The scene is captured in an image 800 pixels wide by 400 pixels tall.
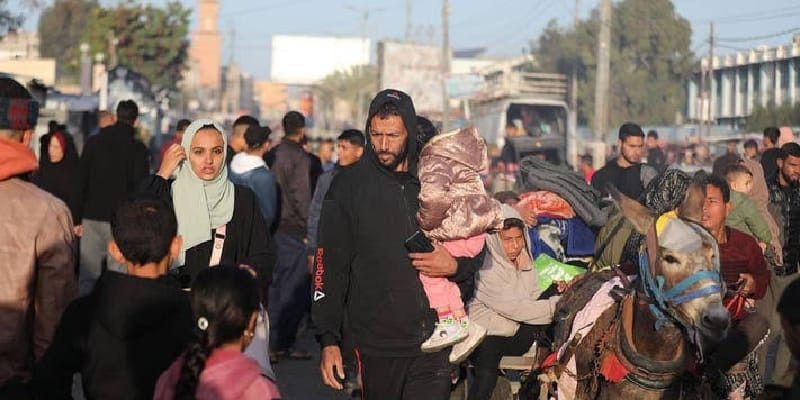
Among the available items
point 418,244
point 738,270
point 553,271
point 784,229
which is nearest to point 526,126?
point 784,229

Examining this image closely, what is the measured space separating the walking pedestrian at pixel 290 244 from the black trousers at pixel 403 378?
20.6ft

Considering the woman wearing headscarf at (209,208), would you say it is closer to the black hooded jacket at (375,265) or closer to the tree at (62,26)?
the black hooded jacket at (375,265)

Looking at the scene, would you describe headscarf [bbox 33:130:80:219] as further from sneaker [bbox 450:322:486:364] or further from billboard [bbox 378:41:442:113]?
billboard [bbox 378:41:442:113]

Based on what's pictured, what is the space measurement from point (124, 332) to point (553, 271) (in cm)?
497

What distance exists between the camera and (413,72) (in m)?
77.6

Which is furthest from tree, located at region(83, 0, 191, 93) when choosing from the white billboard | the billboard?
the white billboard

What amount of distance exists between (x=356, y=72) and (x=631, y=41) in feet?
160

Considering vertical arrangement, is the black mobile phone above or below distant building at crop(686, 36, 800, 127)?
below

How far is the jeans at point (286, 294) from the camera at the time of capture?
12.5m

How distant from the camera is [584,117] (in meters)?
90.0

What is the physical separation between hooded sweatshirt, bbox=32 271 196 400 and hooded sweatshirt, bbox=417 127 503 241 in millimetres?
1548

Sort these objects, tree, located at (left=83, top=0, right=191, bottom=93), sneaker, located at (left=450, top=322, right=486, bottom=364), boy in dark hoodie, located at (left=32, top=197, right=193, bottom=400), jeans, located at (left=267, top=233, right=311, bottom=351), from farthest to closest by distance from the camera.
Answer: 1. tree, located at (left=83, top=0, right=191, bottom=93)
2. jeans, located at (left=267, top=233, right=311, bottom=351)
3. sneaker, located at (left=450, top=322, right=486, bottom=364)
4. boy in dark hoodie, located at (left=32, top=197, right=193, bottom=400)

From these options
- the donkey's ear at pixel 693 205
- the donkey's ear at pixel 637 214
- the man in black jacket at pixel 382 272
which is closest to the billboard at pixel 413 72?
the donkey's ear at pixel 693 205

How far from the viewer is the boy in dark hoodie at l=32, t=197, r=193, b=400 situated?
472cm
